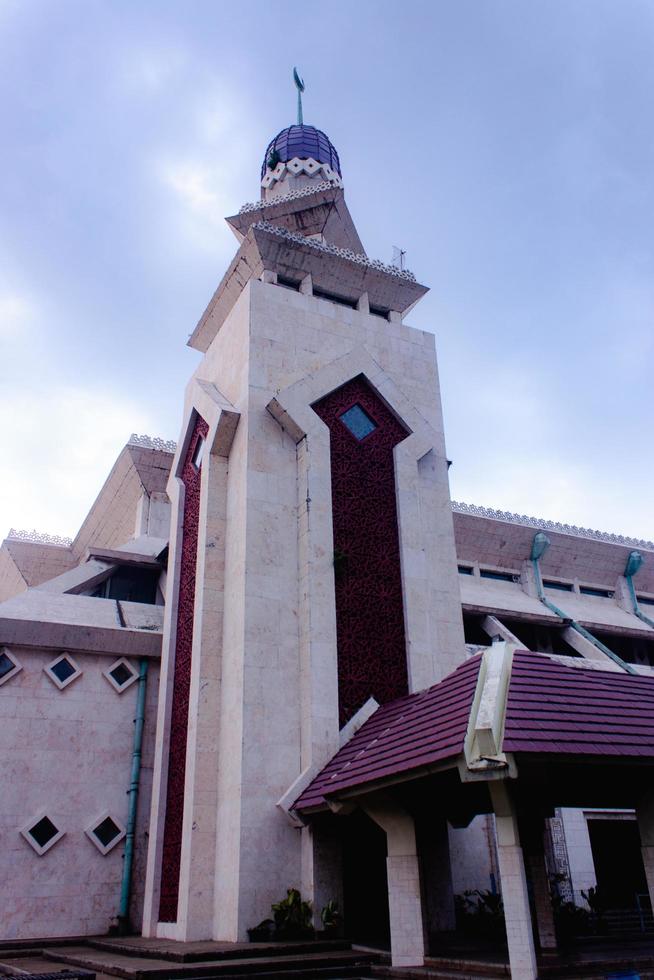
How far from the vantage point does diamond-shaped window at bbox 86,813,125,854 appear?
Answer: 1234 cm

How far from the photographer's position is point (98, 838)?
1239 centimetres

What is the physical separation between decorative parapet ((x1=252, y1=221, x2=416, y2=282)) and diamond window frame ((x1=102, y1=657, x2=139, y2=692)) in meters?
8.13

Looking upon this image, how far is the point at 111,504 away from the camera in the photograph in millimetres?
21156

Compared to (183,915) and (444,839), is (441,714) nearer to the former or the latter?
(444,839)

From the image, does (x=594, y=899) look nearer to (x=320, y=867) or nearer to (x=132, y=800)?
(x=320, y=867)

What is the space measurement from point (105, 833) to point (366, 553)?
6.00 metres

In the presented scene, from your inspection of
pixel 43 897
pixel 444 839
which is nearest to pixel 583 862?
pixel 444 839

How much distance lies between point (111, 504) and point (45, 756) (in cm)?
954

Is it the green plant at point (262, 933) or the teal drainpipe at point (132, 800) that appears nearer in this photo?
the green plant at point (262, 933)

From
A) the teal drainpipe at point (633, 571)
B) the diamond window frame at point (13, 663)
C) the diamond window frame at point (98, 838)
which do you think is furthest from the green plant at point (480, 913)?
the teal drainpipe at point (633, 571)

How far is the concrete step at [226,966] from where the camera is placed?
7.68 m

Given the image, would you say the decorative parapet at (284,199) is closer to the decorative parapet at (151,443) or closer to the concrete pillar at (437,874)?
the decorative parapet at (151,443)

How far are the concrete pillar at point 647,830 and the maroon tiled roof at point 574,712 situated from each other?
32.6 inches

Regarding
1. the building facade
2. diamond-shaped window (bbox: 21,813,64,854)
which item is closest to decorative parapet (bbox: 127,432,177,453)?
the building facade
